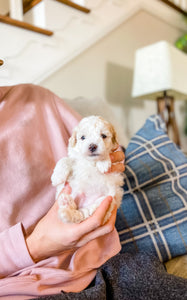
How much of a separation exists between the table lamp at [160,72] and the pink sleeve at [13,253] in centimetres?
141

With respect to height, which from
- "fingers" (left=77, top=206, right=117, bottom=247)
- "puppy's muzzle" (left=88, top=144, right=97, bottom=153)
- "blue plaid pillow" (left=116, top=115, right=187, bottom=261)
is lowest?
"blue plaid pillow" (left=116, top=115, right=187, bottom=261)

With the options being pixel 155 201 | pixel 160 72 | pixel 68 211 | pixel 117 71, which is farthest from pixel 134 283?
pixel 117 71

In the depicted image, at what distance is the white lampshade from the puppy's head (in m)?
1.24

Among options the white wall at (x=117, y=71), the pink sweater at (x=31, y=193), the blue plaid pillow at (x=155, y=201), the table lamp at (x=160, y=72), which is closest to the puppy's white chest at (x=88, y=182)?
the pink sweater at (x=31, y=193)

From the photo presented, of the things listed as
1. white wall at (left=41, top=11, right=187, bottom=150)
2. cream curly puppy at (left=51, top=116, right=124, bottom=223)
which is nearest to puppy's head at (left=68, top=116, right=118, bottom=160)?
cream curly puppy at (left=51, top=116, right=124, bottom=223)

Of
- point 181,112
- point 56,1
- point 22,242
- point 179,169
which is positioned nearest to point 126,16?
point 56,1

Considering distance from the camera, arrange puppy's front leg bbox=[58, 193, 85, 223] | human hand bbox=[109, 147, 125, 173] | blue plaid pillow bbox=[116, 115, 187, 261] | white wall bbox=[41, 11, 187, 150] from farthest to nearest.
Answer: white wall bbox=[41, 11, 187, 150] < blue plaid pillow bbox=[116, 115, 187, 261] < human hand bbox=[109, 147, 125, 173] < puppy's front leg bbox=[58, 193, 85, 223]

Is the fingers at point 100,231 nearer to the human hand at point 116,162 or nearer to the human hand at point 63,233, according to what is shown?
the human hand at point 63,233

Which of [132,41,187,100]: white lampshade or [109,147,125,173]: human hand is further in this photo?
[132,41,187,100]: white lampshade

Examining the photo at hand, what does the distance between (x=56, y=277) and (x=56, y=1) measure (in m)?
1.46

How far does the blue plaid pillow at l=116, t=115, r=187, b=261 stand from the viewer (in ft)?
2.93

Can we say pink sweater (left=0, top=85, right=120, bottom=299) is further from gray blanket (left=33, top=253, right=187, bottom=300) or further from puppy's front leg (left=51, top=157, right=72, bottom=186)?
puppy's front leg (left=51, top=157, right=72, bottom=186)

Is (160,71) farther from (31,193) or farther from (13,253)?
(13,253)

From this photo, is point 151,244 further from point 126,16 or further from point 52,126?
point 126,16
